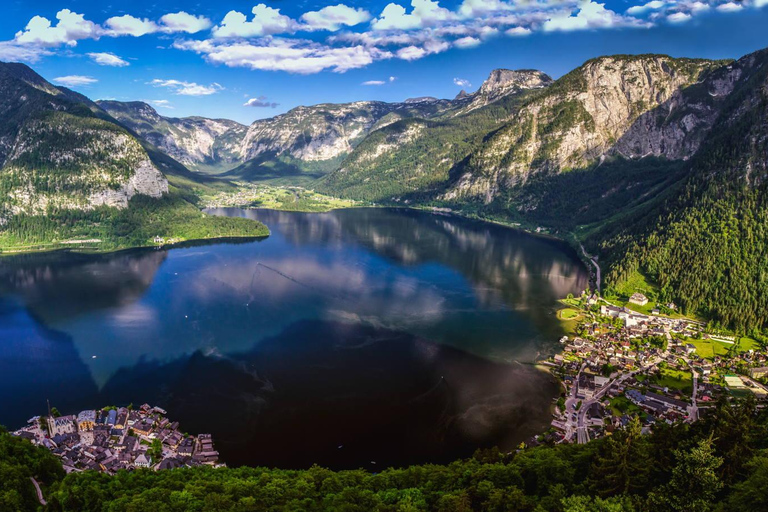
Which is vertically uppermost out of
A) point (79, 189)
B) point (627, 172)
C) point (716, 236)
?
point (627, 172)

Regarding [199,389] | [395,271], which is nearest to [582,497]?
[199,389]

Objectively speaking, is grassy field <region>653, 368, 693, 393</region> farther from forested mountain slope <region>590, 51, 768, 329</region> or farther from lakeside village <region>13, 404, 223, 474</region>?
lakeside village <region>13, 404, 223, 474</region>

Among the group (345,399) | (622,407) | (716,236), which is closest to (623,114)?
(716,236)

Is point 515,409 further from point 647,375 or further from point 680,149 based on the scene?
point 680,149

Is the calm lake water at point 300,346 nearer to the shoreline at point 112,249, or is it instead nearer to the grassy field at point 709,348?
the shoreline at point 112,249

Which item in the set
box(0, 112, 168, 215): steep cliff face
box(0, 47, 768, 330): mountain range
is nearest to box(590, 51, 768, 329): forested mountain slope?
box(0, 47, 768, 330): mountain range

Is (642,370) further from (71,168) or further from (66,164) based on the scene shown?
(66,164)
